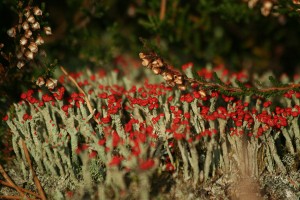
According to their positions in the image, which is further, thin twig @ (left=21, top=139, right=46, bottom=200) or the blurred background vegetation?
the blurred background vegetation

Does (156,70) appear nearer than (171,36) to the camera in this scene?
Yes

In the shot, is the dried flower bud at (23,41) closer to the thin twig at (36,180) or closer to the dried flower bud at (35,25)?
the dried flower bud at (35,25)

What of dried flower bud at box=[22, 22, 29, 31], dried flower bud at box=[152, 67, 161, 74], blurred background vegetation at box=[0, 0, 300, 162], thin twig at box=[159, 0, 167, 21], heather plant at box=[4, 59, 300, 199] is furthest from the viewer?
thin twig at box=[159, 0, 167, 21]

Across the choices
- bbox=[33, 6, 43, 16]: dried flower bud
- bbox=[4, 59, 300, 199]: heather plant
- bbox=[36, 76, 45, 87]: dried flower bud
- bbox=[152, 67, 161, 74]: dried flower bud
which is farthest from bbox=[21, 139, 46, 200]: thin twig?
bbox=[152, 67, 161, 74]: dried flower bud

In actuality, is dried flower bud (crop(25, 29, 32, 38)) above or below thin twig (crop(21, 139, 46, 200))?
above

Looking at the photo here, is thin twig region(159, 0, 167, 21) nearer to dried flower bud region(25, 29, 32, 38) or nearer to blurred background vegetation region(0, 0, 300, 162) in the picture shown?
blurred background vegetation region(0, 0, 300, 162)

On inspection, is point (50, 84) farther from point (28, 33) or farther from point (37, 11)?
point (37, 11)

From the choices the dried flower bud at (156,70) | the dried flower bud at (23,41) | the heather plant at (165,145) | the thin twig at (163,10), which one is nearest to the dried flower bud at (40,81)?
the heather plant at (165,145)

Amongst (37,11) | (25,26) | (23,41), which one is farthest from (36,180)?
(37,11)

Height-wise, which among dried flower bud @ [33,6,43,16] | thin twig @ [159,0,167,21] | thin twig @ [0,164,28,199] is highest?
thin twig @ [159,0,167,21]
